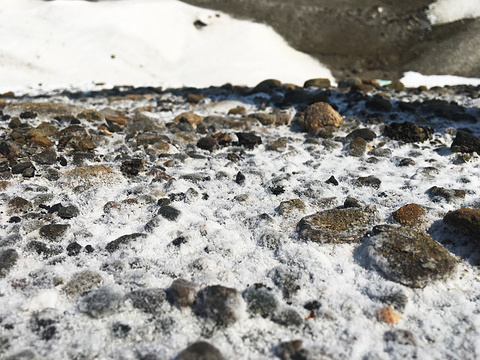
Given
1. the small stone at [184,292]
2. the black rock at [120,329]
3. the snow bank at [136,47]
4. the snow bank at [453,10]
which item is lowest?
the snow bank at [136,47]

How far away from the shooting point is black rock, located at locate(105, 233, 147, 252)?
2681mm

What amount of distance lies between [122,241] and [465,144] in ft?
12.2

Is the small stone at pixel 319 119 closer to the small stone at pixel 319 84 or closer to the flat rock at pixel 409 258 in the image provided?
the small stone at pixel 319 84

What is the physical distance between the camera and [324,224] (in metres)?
2.81

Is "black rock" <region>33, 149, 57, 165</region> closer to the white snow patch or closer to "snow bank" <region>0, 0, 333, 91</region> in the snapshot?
"snow bank" <region>0, 0, 333, 91</region>

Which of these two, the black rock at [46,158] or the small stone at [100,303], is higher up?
the small stone at [100,303]

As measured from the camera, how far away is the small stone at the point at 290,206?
3.14 metres

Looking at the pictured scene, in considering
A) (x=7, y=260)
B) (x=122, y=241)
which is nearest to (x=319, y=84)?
(x=122, y=241)

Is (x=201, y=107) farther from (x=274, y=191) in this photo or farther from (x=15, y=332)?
(x=15, y=332)

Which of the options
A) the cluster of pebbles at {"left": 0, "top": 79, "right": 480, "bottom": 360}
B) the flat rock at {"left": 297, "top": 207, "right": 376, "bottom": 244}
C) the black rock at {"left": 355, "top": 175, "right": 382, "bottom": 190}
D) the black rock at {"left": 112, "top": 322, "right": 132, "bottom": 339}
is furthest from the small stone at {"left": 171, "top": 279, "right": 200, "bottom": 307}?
the black rock at {"left": 355, "top": 175, "right": 382, "bottom": 190}

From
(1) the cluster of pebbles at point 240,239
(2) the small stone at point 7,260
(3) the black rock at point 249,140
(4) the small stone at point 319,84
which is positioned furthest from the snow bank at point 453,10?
(2) the small stone at point 7,260

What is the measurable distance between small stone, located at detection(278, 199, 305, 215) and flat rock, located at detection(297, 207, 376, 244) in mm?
237

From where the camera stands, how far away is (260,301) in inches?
86.2

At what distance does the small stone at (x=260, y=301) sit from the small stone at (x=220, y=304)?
0.06 metres
